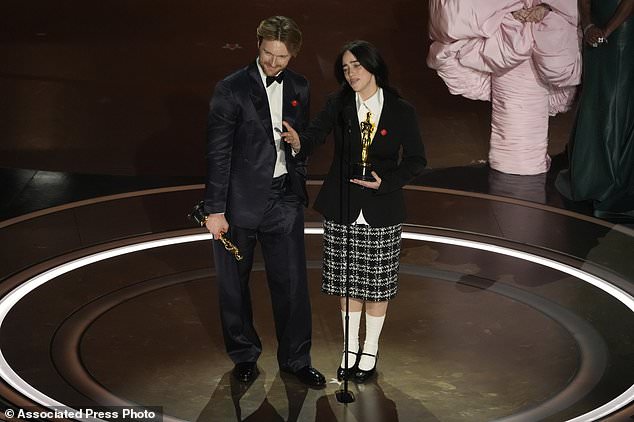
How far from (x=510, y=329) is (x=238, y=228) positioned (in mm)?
1622

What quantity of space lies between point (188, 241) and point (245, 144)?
2.24m

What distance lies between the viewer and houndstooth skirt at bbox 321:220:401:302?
5781 millimetres

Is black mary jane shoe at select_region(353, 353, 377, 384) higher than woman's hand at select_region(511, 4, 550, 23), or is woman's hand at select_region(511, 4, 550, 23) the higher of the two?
woman's hand at select_region(511, 4, 550, 23)

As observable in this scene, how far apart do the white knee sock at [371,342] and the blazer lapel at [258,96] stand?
1.05m

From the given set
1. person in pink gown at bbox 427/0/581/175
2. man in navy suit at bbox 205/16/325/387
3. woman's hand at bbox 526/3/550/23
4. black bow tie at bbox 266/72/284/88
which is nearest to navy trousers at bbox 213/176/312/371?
man in navy suit at bbox 205/16/325/387

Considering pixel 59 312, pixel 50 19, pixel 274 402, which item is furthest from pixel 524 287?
pixel 50 19

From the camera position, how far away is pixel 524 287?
704 cm

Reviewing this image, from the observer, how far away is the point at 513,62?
891 cm

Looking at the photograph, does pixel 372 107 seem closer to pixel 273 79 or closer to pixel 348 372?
pixel 273 79

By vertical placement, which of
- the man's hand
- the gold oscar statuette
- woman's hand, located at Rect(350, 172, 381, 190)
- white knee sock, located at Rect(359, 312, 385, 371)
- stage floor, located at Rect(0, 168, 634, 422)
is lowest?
stage floor, located at Rect(0, 168, 634, 422)

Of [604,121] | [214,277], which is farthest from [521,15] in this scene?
[214,277]

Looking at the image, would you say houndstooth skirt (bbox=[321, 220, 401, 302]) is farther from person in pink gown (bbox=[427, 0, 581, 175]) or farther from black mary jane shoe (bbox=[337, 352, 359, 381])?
person in pink gown (bbox=[427, 0, 581, 175])

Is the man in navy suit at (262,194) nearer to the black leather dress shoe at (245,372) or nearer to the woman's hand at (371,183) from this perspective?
the black leather dress shoe at (245,372)

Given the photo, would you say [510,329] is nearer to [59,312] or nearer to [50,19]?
[59,312]
